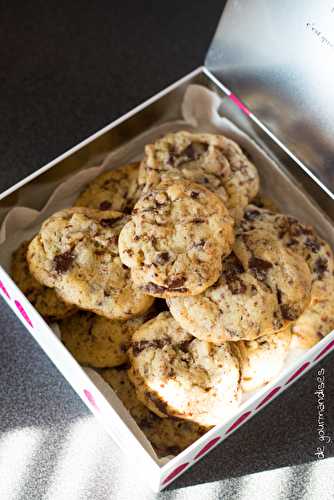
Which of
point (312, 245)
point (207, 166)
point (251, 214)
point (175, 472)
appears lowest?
point (175, 472)

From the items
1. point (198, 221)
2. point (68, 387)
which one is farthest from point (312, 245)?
point (68, 387)

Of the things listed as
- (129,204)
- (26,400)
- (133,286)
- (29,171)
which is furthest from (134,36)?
(26,400)

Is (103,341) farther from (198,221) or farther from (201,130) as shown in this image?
(201,130)

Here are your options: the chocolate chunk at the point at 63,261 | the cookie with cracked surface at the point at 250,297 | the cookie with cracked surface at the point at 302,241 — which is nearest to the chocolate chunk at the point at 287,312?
the cookie with cracked surface at the point at 250,297

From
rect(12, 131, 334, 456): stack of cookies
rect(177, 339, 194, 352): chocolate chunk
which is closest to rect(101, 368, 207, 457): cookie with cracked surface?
rect(12, 131, 334, 456): stack of cookies

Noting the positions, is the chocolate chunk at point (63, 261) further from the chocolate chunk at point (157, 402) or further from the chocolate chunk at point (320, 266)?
the chocolate chunk at point (320, 266)
